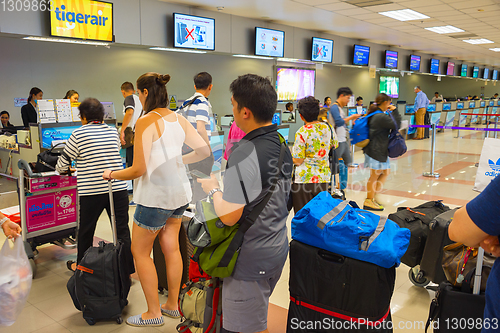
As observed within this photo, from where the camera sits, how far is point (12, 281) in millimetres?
1854

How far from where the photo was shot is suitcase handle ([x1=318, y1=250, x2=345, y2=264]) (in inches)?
71.6

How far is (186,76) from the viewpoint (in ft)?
31.3

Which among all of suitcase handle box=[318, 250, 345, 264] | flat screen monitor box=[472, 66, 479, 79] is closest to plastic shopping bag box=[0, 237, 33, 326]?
suitcase handle box=[318, 250, 345, 264]

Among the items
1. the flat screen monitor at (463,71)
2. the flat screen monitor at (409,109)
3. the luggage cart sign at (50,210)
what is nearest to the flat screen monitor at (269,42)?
the luggage cart sign at (50,210)

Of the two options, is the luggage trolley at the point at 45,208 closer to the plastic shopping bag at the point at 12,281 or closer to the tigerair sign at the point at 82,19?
the plastic shopping bag at the point at 12,281

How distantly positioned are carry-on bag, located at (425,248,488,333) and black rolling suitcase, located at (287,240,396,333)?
0.22 meters

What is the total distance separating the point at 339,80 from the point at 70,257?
1208cm

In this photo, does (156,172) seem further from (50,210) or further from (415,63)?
(415,63)

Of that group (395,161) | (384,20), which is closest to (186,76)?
(384,20)

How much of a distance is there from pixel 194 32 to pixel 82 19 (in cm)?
226

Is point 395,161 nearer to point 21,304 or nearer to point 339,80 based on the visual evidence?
point 339,80

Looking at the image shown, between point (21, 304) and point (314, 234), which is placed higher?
point (314, 234)

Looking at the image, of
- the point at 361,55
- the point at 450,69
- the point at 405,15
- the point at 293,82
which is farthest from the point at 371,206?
the point at 450,69

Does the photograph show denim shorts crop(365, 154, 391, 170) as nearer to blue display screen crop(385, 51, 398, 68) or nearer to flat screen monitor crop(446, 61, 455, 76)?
blue display screen crop(385, 51, 398, 68)
